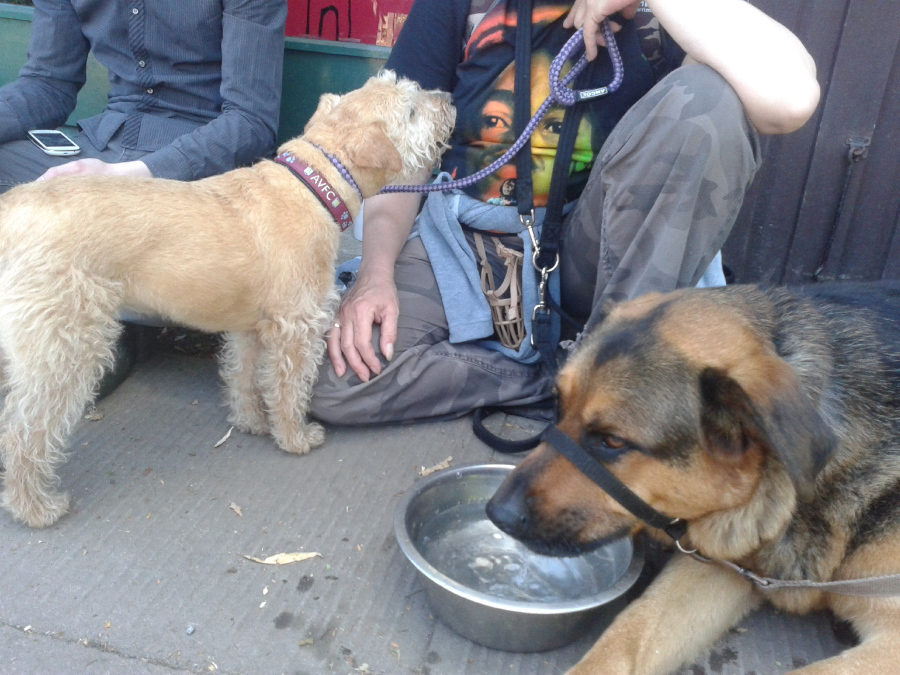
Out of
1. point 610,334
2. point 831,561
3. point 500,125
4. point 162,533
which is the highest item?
point 500,125

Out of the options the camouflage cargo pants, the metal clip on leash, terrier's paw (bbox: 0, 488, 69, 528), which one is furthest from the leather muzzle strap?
terrier's paw (bbox: 0, 488, 69, 528)

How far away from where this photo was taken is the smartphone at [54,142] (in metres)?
3.52

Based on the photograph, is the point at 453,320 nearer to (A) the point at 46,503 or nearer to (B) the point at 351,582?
(B) the point at 351,582

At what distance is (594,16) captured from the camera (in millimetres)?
2723

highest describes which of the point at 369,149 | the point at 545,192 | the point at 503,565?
the point at 369,149

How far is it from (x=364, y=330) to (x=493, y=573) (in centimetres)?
124

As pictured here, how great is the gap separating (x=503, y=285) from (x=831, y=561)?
1823 mm

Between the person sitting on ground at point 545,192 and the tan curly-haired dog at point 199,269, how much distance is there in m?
0.24

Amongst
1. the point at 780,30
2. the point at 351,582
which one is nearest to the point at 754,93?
the point at 780,30

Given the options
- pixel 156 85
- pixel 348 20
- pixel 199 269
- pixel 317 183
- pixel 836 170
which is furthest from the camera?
pixel 348 20

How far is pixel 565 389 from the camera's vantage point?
1891 millimetres

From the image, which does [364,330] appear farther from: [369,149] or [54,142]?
[54,142]

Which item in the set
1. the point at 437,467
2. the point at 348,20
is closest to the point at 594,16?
the point at 437,467

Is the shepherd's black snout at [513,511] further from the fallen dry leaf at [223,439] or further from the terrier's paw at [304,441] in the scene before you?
the fallen dry leaf at [223,439]
